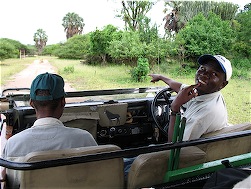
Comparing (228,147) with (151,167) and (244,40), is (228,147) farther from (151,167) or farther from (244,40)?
(244,40)

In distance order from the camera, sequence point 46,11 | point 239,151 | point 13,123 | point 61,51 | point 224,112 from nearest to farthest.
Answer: point 239,151
point 224,112
point 13,123
point 46,11
point 61,51

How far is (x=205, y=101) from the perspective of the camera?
195 centimetres

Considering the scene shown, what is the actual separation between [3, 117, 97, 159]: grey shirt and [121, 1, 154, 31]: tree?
9.22 metres

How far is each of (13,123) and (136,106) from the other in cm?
113

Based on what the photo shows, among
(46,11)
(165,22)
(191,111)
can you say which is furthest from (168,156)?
(165,22)

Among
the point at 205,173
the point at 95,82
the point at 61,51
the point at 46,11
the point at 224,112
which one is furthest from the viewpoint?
the point at 61,51

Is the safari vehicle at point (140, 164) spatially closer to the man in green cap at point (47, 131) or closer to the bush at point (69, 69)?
the man in green cap at point (47, 131)

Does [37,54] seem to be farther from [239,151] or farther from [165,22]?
[239,151]

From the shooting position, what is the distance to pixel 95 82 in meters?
9.03

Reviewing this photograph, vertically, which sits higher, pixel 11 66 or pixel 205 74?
pixel 205 74

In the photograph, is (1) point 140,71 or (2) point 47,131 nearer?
(2) point 47,131

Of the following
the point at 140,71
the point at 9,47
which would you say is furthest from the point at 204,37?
the point at 9,47

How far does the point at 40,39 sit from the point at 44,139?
29.6ft

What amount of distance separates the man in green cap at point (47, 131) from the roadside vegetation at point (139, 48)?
23.6 feet
